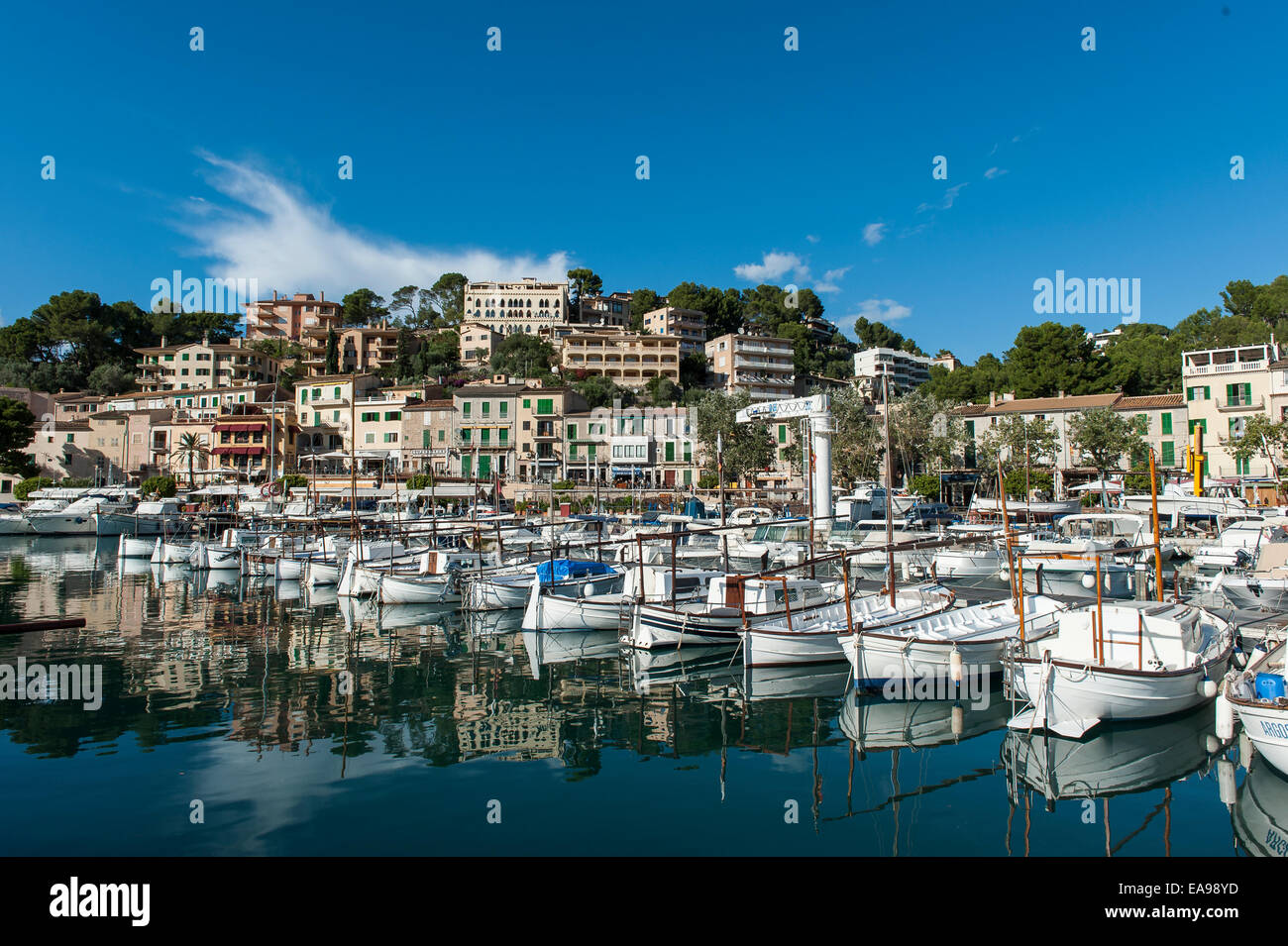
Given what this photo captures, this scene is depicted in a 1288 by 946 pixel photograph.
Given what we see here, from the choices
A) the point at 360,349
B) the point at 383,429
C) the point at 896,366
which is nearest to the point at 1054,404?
the point at 383,429

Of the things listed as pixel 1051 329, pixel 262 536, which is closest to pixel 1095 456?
pixel 1051 329

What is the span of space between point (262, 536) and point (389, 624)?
866 inches

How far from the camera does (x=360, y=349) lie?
11044 cm

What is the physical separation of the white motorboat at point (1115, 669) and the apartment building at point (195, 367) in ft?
332

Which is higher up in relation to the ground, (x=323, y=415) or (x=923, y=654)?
(x=323, y=415)

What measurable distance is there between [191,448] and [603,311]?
68820 millimetres

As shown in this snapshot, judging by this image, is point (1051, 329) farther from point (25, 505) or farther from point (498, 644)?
point (25, 505)

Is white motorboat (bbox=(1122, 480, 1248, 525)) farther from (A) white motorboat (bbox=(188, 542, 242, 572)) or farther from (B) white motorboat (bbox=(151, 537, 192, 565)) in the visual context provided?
(B) white motorboat (bbox=(151, 537, 192, 565))

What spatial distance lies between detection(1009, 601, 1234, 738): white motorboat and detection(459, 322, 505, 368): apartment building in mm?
96903

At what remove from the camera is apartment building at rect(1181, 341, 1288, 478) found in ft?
166

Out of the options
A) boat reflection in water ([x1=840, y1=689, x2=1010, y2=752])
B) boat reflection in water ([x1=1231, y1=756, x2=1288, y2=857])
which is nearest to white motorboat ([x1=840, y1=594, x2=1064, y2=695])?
boat reflection in water ([x1=840, y1=689, x2=1010, y2=752])

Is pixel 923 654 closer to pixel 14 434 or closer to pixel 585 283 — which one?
pixel 14 434

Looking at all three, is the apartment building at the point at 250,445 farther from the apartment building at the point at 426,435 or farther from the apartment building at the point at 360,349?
the apartment building at the point at 360,349
